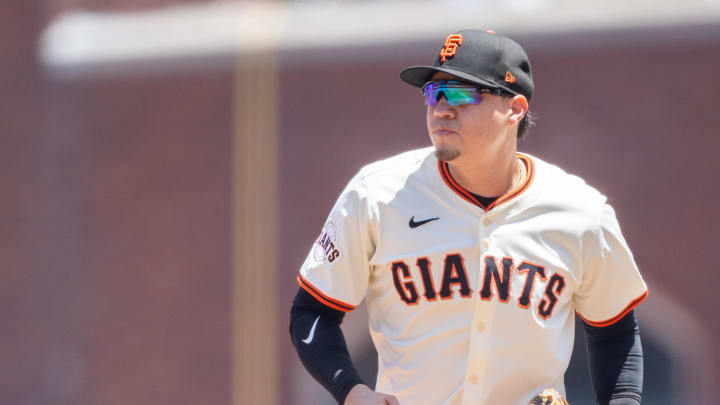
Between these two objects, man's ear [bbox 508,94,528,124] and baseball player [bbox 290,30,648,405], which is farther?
man's ear [bbox 508,94,528,124]

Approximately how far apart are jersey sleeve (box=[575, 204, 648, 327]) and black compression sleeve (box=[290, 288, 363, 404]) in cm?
81

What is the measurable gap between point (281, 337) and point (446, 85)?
29.8 ft

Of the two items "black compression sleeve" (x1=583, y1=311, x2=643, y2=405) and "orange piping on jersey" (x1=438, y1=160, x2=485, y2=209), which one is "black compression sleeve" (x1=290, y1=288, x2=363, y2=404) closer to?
"orange piping on jersey" (x1=438, y1=160, x2=485, y2=209)

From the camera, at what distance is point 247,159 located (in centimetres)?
1270

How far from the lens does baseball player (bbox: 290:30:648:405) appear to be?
3.47m

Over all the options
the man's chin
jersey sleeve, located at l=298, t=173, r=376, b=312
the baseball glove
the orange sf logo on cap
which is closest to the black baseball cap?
the orange sf logo on cap

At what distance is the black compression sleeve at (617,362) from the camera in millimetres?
3619

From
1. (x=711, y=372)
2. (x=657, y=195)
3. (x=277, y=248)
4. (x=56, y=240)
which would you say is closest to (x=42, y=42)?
(x=56, y=240)

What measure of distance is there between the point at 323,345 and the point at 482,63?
101 centimetres

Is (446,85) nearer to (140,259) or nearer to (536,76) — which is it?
(536,76)

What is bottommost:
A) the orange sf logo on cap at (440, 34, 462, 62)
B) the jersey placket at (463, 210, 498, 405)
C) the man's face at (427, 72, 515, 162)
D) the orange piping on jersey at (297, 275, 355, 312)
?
the jersey placket at (463, 210, 498, 405)

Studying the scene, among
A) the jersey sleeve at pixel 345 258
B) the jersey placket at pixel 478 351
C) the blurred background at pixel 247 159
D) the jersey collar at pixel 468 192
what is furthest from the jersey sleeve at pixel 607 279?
the blurred background at pixel 247 159

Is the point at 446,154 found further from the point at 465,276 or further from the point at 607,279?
the point at 607,279

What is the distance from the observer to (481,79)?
11.4 feet
